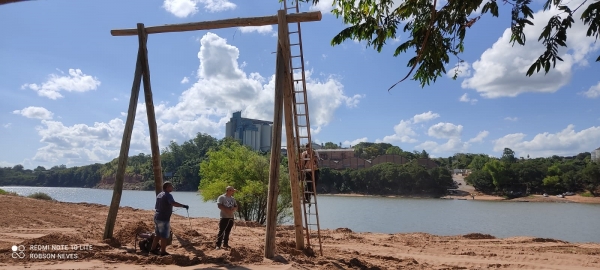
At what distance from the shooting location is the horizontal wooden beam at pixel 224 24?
9.34 m

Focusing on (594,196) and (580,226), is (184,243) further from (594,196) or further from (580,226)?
(594,196)

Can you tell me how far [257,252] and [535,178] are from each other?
7256 centimetres

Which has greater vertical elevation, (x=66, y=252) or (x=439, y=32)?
(x=439, y=32)

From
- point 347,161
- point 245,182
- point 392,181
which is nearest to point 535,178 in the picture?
point 392,181

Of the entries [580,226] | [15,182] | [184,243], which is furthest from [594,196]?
[15,182]

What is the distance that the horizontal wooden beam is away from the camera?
30.6 ft

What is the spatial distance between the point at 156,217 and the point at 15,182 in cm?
12340

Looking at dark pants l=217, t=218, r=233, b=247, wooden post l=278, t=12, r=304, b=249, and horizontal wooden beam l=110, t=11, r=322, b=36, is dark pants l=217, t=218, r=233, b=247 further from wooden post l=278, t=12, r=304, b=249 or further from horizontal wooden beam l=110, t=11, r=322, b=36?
horizontal wooden beam l=110, t=11, r=322, b=36

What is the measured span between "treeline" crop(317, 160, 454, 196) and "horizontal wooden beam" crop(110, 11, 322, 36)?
6432 cm

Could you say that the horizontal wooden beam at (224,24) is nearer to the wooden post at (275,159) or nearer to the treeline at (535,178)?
the wooden post at (275,159)

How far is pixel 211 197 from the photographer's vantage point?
2548 centimetres

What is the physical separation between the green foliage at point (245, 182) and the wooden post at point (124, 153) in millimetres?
14095

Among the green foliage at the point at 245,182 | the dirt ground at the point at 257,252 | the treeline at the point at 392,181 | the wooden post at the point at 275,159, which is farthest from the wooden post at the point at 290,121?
the treeline at the point at 392,181

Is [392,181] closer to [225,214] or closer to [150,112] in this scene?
[150,112]
